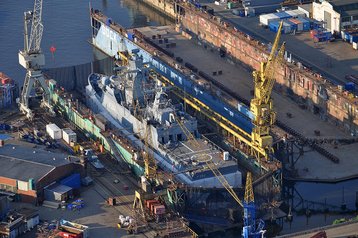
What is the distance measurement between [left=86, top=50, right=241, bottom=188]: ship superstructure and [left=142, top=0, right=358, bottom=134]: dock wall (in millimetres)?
20273

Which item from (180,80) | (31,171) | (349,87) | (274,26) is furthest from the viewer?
(274,26)

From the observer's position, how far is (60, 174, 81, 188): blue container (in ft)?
365

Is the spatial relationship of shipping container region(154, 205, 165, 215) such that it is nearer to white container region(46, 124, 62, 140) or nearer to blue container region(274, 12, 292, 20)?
white container region(46, 124, 62, 140)

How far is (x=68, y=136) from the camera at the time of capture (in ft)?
398

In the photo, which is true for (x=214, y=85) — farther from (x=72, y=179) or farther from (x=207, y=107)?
(x=72, y=179)

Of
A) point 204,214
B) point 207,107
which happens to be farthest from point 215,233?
point 207,107

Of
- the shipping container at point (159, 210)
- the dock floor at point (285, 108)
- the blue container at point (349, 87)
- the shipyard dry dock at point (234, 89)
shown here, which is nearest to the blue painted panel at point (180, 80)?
the shipyard dry dock at point (234, 89)

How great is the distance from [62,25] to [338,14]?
129 ft

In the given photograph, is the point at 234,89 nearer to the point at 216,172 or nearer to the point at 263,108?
the point at 263,108

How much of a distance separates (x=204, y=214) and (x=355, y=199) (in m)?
17.4

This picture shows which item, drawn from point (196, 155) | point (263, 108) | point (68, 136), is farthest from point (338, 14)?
point (68, 136)

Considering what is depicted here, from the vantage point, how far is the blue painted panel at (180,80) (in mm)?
126562

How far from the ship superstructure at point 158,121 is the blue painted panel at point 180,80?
6515mm

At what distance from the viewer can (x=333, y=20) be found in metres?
164
